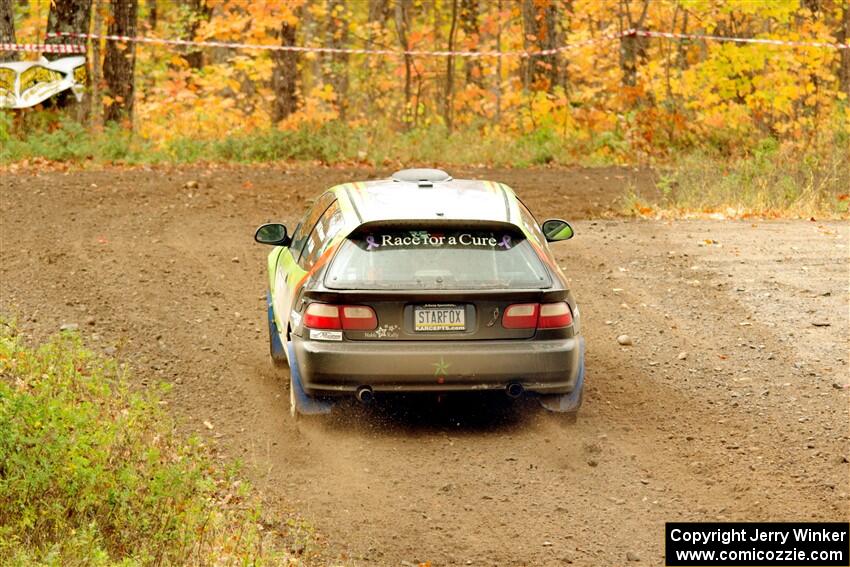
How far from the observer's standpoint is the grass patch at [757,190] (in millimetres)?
16938

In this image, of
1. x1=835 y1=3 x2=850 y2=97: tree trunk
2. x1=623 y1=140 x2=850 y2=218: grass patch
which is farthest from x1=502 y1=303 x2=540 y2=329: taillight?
x1=835 y1=3 x2=850 y2=97: tree trunk

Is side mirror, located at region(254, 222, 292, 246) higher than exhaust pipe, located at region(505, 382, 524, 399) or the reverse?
higher

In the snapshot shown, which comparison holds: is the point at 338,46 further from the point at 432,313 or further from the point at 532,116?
the point at 432,313

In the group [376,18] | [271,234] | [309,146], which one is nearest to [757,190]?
[309,146]

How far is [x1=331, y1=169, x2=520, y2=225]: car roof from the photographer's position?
832cm

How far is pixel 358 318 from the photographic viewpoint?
805cm

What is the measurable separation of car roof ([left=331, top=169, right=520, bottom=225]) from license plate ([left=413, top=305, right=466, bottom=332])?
1.96ft

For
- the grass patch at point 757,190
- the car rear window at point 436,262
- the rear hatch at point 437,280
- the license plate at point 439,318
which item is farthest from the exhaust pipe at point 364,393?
the grass patch at point 757,190

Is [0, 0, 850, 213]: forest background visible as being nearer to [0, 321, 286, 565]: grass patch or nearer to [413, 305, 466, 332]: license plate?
[413, 305, 466, 332]: license plate

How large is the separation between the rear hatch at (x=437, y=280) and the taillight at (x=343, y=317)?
3cm

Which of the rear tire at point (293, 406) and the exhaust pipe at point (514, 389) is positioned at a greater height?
the exhaust pipe at point (514, 389)

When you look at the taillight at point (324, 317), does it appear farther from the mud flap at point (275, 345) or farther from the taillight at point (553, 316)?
the mud flap at point (275, 345)

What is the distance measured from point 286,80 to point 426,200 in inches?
882

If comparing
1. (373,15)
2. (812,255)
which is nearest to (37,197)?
(812,255)
